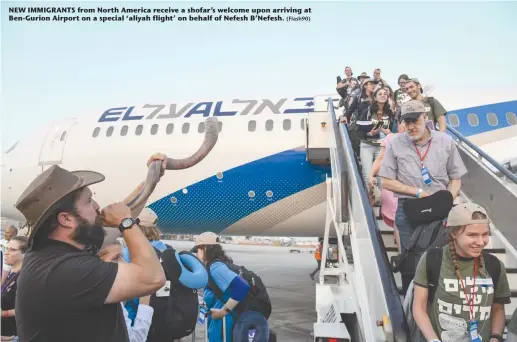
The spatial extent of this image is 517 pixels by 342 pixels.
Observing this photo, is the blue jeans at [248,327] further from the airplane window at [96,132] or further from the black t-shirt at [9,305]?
the airplane window at [96,132]

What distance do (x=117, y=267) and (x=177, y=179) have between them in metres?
8.15

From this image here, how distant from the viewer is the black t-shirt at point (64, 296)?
1677mm

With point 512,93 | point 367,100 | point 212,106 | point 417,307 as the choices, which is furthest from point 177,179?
point 417,307

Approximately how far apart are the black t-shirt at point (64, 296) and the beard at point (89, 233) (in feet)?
0.22

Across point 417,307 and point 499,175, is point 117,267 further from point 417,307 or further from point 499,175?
point 499,175

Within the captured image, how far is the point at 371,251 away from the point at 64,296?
178 centimetres

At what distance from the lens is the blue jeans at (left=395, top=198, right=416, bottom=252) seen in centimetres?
331

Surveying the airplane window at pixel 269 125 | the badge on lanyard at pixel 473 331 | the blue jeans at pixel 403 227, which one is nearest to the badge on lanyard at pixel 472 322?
the badge on lanyard at pixel 473 331

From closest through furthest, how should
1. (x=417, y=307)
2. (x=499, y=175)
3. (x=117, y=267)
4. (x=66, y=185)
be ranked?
(x=117, y=267) < (x=66, y=185) < (x=417, y=307) < (x=499, y=175)

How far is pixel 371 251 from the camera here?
2785 mm

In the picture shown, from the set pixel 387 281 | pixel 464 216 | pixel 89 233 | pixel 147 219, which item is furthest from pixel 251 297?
pixel 89 233

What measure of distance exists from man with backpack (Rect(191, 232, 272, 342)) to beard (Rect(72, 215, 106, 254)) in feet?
7.55

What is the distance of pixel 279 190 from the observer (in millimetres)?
9250

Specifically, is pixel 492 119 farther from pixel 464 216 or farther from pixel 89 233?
pixel 89 233
